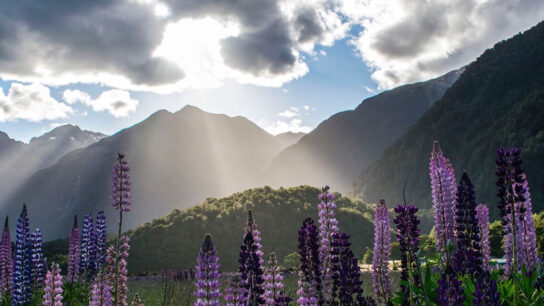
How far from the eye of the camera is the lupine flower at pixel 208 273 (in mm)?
4289

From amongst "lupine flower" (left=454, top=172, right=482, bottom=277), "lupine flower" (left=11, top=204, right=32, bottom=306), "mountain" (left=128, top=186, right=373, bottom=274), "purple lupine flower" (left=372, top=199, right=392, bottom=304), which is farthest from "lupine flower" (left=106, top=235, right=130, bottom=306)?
"mountain" (left=128, top=186, right=373, bottom=274)

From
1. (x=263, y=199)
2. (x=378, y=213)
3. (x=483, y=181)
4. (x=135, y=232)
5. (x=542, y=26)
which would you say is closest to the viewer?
(x=378, y=213)

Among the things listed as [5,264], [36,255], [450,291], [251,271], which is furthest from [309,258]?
[5,264]

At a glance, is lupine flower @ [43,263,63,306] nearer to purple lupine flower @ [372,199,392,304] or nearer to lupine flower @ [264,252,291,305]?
lupine flower @ [264,252,291,305]

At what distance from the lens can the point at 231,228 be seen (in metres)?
46.6

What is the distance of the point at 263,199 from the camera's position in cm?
5278

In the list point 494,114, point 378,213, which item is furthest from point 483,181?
point 378,213

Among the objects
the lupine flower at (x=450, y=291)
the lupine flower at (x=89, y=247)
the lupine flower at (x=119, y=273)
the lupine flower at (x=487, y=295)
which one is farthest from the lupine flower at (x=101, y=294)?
the lupine flower at (x=487, y=295)

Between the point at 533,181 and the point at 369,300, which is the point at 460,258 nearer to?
the point at 369,300

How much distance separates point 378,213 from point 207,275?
5125 millimetres

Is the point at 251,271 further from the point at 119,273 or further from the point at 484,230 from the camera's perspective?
the point at 484,230

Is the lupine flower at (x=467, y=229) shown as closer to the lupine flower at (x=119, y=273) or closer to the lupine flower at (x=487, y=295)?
the lupine flower at (x=487, y=295)

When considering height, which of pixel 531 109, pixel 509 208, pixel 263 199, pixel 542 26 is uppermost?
pixel 542 26

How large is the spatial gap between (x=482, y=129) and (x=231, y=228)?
63.4m
